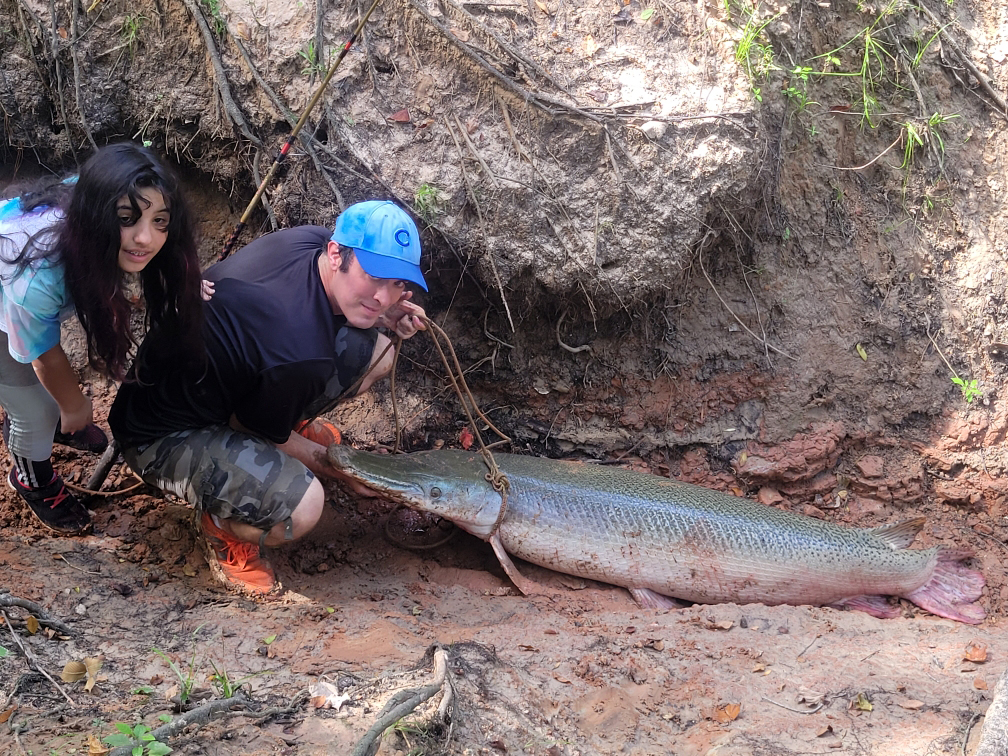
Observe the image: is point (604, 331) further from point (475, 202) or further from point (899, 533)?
point (899, 533)

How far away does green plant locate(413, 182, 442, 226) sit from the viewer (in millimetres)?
4234

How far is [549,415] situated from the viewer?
504 cm

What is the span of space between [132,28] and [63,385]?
2.40m

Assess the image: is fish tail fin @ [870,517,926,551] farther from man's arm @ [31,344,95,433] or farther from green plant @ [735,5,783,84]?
man's arm @ [31,344,95,433]

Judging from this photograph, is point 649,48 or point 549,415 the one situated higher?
point 649,48

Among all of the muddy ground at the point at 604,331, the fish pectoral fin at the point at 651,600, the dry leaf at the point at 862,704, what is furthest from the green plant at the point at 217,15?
the dry leaf at the point at 862,704

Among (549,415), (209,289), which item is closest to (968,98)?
(549,415)

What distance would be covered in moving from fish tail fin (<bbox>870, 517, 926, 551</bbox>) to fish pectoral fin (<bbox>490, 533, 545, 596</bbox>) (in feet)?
6.42

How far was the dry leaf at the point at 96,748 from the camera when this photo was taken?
206 cm

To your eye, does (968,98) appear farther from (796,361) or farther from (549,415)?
(549,415)

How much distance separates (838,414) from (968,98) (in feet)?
7.09

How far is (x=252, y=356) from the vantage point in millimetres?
3184

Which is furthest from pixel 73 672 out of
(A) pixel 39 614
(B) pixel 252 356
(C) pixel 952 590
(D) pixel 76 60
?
(C) pixel 952 590

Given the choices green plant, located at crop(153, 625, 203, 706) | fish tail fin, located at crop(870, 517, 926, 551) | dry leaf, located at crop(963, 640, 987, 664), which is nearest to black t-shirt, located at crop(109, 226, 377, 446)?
green plant, located at crop(153, 625, 203, 706)
